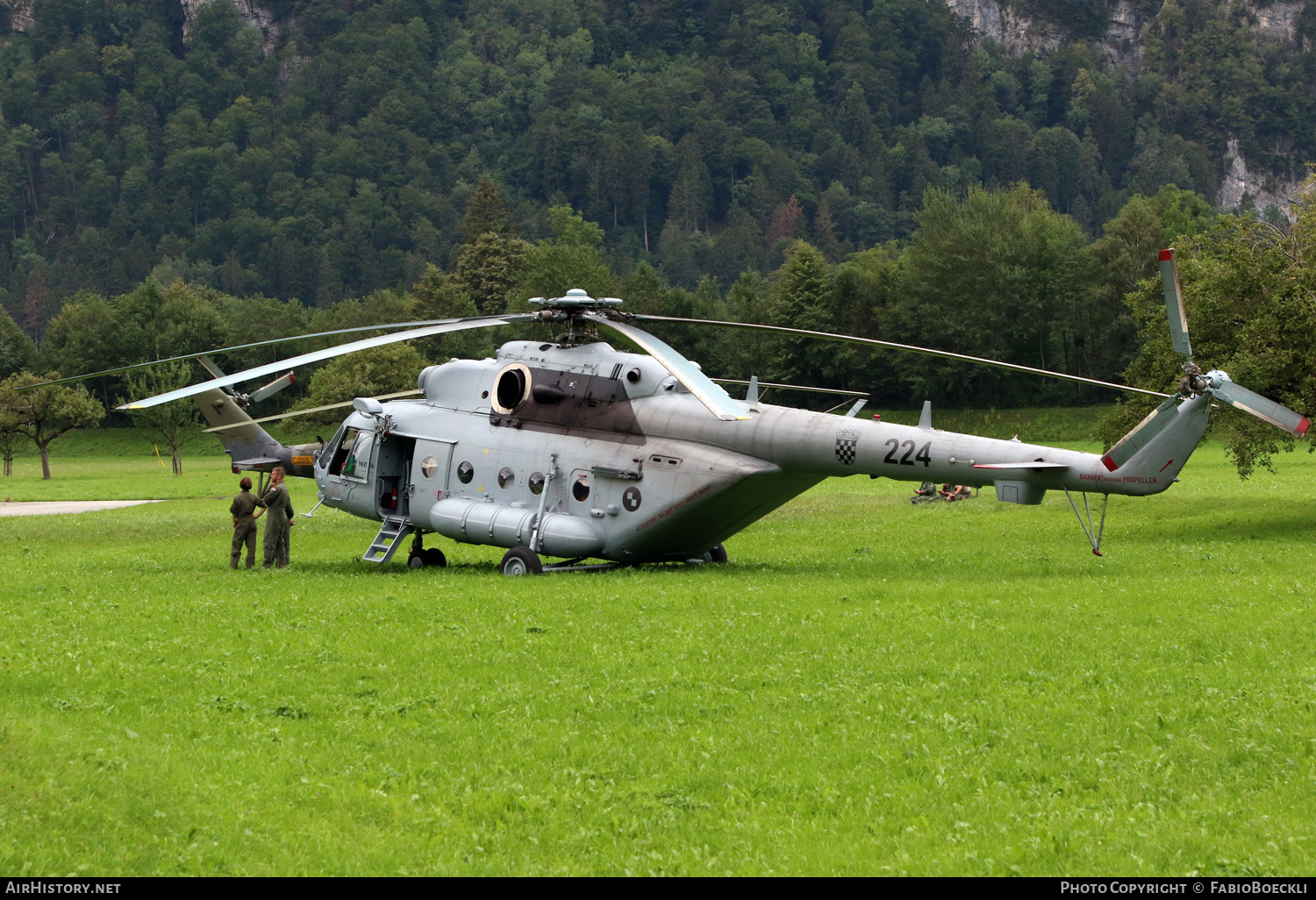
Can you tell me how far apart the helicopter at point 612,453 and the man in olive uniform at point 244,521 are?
2017 mm

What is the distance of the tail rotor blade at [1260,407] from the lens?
57.9 feet

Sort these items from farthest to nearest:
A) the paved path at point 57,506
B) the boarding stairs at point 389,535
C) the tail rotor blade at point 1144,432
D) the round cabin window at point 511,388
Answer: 1. the paved path at point 57,506
2. the boarding stairs at point 389,535
3. the round cabin window at point 511,388
4. the tail rotor blade at point 1144,432

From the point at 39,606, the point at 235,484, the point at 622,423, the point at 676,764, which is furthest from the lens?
the point at 235,484

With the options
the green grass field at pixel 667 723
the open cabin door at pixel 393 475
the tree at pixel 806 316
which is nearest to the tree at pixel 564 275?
the tree at pixel 806 316

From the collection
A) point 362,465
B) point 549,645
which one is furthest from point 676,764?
point 362,465

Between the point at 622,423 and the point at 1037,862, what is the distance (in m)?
15.3

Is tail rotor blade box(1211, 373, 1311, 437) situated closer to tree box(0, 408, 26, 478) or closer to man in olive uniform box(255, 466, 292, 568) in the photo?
man in olive uniform box(255, 466, 292, 568)

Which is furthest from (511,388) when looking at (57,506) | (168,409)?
(168,409)

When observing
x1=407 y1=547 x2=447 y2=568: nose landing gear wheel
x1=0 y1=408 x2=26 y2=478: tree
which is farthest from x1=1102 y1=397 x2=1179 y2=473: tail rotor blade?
x1=0 y1=408 x2=26 y2=478: tree

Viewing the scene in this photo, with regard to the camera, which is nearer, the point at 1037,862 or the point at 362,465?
the point at 1037,862

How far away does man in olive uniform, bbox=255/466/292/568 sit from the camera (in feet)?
77.7

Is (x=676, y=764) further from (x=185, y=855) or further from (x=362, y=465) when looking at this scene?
(x=362, y=465)

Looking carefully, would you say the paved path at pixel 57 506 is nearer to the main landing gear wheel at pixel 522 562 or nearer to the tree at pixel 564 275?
the main landing gear wheel at pixel 522 562

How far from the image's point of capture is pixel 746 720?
11953mm
